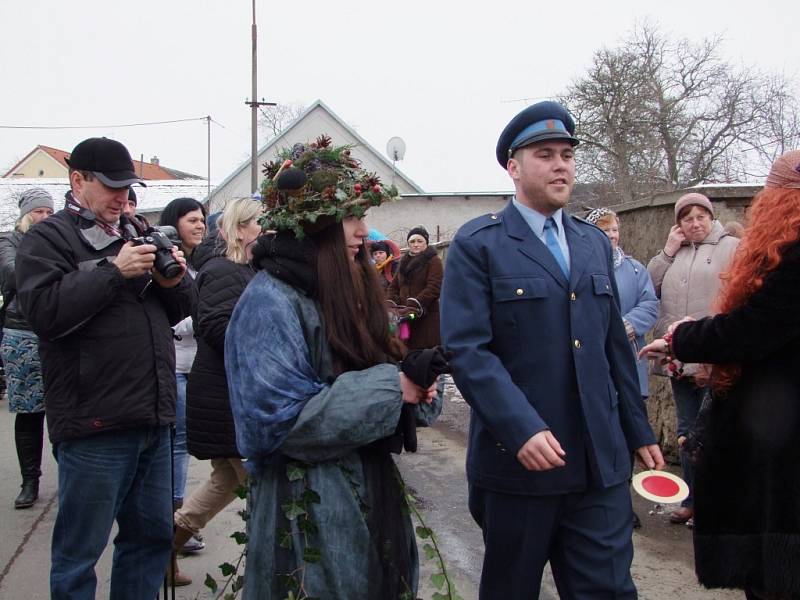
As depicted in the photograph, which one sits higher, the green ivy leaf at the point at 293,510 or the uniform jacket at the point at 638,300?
the uniform jacket at the point at 638,300

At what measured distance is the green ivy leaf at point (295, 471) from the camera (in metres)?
2.18

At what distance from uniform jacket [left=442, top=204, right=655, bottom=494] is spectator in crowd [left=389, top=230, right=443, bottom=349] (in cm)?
537

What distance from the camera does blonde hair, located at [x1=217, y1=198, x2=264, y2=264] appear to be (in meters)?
3.80

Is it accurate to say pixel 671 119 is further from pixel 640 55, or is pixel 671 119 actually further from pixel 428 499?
pixel 428 499

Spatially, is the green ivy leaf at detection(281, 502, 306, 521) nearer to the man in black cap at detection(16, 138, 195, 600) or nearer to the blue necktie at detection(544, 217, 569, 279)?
the man in black cap at detection(16, 138, 195, 600)

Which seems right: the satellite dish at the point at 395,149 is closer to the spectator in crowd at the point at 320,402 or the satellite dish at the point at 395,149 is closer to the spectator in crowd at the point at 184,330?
the spectator in crowd at the point at 184,330

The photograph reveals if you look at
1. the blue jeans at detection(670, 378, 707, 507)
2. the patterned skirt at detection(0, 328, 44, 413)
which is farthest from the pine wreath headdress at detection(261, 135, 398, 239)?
the patterned skirt at detection(0, 328, 44, 413)

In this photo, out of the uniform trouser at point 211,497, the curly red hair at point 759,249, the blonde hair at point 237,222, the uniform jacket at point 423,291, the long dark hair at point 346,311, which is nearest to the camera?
the long dark hair at point 346,311

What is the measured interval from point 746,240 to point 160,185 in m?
39.9

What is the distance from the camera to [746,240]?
9.07ft

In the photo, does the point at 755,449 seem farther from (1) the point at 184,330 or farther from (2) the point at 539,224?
(1) the point at 184,330

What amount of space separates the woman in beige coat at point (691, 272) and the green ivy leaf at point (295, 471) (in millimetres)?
3143

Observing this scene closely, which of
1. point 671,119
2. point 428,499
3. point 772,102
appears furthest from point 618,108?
point 428,499

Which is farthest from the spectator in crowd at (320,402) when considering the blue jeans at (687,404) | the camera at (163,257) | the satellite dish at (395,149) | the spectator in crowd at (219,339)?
the satellite dish at (395,149)
